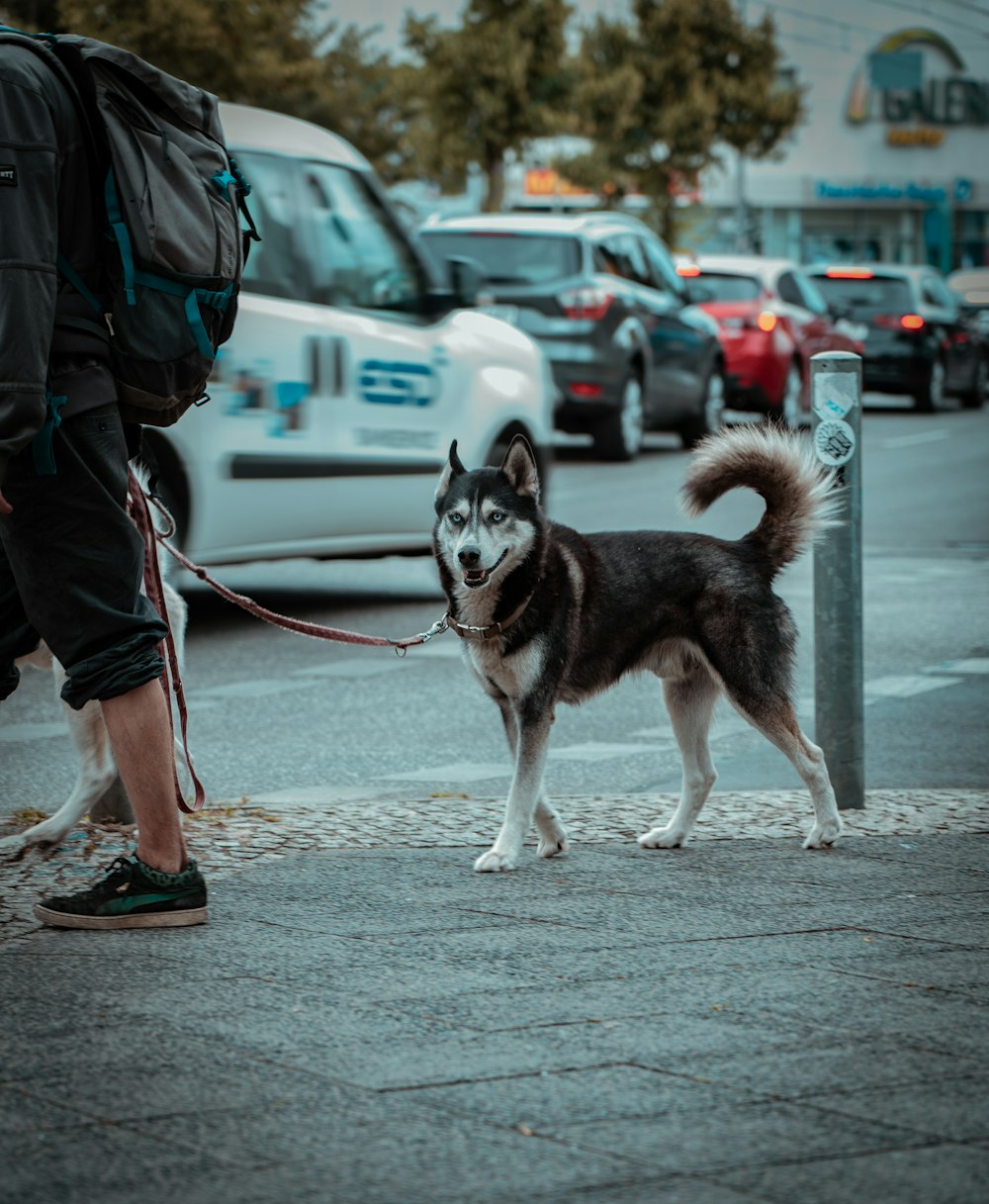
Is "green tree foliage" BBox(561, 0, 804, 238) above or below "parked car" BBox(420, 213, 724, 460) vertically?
above

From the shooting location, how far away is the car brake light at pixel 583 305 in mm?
18062

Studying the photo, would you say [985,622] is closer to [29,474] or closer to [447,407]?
[447,407]

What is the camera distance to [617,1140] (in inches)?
124

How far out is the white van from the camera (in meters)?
9.25

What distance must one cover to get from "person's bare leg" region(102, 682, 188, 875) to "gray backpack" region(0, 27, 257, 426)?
672 mm

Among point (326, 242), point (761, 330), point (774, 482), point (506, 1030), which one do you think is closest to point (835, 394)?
point (774, 482)

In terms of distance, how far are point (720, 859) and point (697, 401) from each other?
1541cm

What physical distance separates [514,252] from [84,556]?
48.0ft

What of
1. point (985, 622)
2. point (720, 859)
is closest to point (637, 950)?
point (720, 859)

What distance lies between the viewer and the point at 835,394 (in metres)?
6.04

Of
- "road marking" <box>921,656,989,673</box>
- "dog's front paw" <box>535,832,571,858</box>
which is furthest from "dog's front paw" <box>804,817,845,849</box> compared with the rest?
"road marking" <box>921,656,989,673</box>

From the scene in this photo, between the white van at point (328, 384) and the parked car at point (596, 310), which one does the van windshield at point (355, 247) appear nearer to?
the white van at point (328, 384)

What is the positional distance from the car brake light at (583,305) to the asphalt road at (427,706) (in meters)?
4.62

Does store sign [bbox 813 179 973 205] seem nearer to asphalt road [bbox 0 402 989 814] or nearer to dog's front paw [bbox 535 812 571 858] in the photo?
asphalt road [bbox 0 402 989 814]
